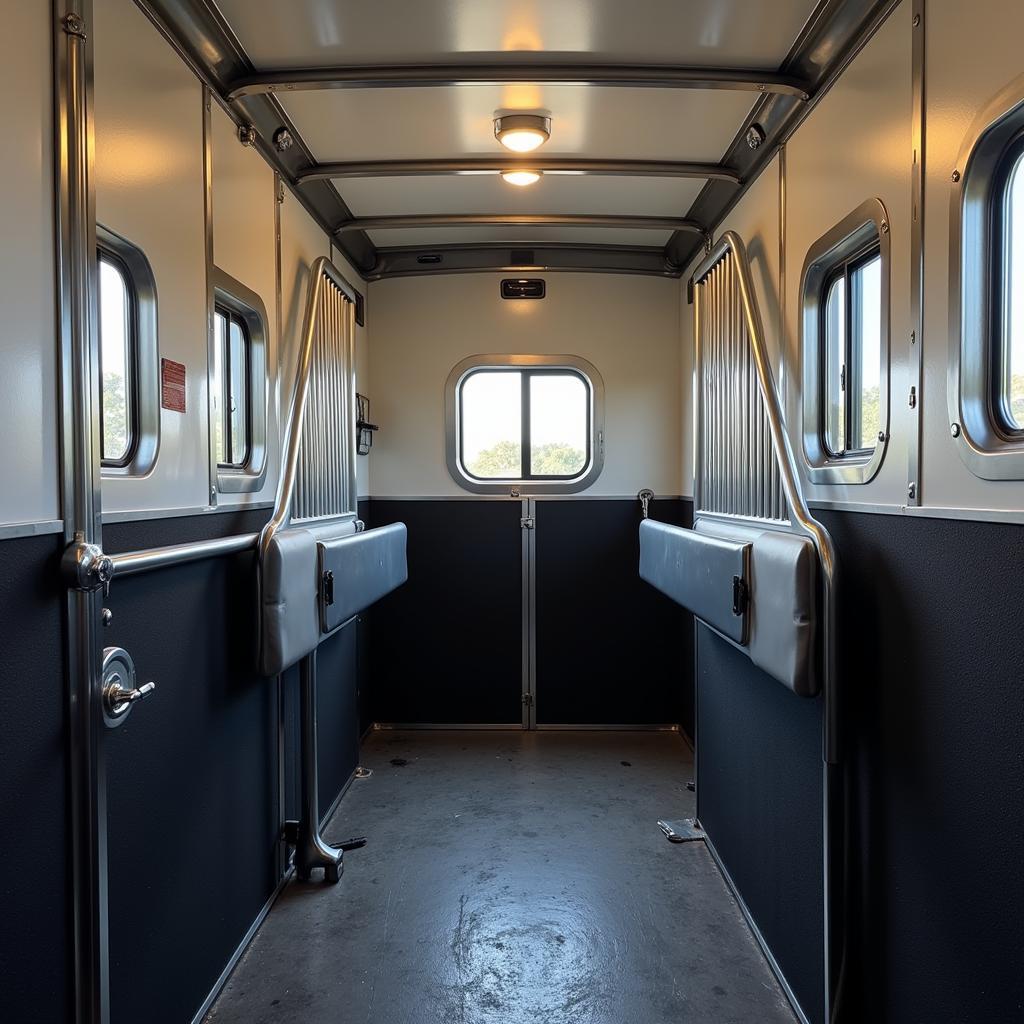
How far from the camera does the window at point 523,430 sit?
177 inches

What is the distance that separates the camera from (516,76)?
7.46 ft

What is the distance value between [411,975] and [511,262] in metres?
3.45

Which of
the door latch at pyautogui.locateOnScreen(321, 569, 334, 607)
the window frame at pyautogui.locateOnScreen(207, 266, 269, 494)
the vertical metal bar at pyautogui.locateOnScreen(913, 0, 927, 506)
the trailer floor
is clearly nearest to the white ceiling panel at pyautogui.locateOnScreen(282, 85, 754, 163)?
the window frame at pyautogui.locateOnScreen(207, 266, 269, 494)

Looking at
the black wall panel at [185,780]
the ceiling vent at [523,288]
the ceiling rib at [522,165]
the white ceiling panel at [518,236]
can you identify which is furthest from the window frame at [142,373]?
the ceiling vent at [523,288]

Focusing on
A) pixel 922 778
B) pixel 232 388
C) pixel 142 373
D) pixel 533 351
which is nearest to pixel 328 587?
pixel 232 388

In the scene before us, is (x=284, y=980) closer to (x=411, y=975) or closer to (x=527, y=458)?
(x=411, y=975)

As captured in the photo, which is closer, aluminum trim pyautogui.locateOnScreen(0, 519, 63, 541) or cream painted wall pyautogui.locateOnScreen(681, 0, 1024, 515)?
aluminum trim pyautogui.locateOnScreen(0, 519, 63, 541)

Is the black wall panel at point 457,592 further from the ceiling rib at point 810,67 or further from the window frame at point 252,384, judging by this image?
the ceiling rib at point 810,67

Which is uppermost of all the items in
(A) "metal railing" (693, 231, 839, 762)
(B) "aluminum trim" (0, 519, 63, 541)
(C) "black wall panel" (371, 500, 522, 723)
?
(A) "metal railing" (693, 231, 839, 762)

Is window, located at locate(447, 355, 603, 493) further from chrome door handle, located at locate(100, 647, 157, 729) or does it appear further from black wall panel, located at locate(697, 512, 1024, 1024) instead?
chrome door handle, located at locate(100, 647, 157, 729)

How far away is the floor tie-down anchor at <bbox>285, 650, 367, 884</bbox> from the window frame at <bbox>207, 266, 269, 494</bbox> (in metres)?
0.72

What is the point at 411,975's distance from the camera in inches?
90.1

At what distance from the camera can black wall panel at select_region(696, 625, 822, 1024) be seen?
204cm

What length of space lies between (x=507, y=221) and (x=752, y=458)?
172 centimetres
